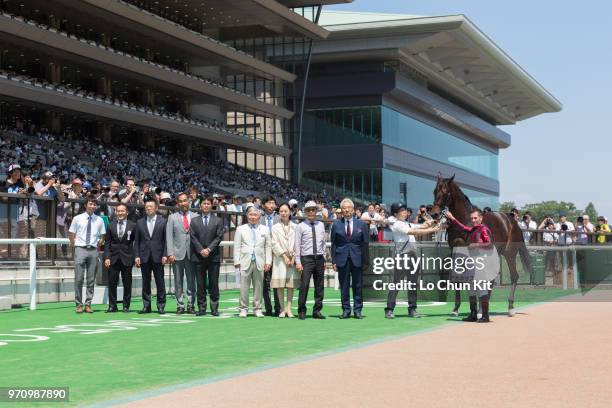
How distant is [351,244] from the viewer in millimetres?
16078

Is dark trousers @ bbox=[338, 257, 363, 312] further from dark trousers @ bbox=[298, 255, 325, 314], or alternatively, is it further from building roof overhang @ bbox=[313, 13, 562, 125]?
building roof overhang @ bbox=[313, 13, 562, 125]

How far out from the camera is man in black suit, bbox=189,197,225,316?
16.5 m

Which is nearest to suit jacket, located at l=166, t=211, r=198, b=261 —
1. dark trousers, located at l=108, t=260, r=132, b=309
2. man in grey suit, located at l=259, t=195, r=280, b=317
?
dark trousers, located at l=108, t=260, r=132, b=309

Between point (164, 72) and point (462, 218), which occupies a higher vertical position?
point (164, 72)

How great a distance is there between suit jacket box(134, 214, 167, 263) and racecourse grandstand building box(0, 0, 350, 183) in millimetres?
25732

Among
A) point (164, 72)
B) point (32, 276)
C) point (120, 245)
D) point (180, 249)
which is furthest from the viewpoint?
point (164, 72)

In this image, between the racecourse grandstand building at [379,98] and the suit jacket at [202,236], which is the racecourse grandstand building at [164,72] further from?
the suit jacket at [202,236]

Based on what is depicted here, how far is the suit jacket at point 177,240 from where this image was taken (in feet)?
56.0

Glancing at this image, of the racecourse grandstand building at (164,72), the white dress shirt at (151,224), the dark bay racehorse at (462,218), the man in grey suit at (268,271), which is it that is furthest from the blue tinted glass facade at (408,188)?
the white dress shirt at (151,224)

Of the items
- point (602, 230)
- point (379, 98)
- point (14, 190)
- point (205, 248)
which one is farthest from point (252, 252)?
point (379, 98)

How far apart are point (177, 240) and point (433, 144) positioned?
66.7 metres

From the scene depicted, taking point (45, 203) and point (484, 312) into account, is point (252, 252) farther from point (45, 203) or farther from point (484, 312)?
point (45, 203)

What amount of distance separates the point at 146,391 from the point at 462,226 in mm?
8940

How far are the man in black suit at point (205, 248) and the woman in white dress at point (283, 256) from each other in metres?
1.00
